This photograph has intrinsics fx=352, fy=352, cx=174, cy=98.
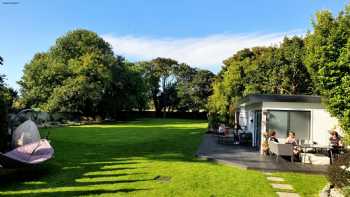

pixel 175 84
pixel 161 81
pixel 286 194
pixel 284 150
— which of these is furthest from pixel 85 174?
pixel 161 81

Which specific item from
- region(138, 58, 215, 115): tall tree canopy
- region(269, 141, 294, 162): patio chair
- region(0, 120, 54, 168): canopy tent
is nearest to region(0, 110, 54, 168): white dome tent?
region(0, 120, 54, 168): canopy tent

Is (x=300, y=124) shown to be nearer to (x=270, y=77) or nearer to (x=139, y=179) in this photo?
(x=139, y=179)

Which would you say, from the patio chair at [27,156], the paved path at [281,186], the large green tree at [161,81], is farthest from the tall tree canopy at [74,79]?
the paved path at [281,186]

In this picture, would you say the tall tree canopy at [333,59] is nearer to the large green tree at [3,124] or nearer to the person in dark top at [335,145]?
the person in dark top at [335,145]

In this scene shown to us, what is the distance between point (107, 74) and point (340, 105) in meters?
31.9

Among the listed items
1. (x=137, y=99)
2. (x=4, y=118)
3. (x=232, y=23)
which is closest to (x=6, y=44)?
(x=4, y=118)

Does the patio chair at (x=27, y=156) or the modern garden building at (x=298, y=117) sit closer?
the patio chair at (x=27, y=156)

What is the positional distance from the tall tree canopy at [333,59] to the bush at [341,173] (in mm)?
6172

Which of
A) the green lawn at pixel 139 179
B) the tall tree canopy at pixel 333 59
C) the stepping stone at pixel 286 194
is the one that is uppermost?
the tall tree canopy at pixel 333 59

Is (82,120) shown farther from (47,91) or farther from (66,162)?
(66,162)

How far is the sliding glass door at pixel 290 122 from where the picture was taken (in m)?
14.5

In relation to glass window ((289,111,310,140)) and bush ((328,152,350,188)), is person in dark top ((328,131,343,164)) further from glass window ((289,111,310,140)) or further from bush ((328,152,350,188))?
bush ((328,152,350,188))

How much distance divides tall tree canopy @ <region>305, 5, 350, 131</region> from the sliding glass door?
1365mm

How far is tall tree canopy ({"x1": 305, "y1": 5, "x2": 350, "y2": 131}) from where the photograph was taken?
12789mm
